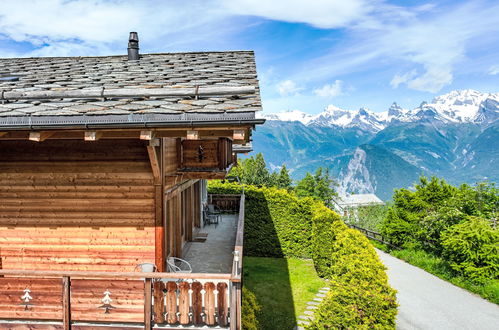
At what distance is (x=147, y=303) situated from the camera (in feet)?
15.4

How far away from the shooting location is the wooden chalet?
4.67m

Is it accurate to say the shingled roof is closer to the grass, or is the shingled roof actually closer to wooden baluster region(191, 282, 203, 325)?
wooden baluster region(191, 282, 203, 325)

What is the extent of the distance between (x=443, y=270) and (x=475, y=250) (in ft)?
9.20

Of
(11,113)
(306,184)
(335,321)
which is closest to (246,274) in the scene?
(335,321)

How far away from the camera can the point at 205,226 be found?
14.0 m

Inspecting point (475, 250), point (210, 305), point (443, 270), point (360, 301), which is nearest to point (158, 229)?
point (210, 305)

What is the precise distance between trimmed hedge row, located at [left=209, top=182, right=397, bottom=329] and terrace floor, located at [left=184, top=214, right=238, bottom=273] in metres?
3.04

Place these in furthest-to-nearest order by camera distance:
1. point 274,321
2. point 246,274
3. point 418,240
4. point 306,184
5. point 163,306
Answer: point 306,184 → point 418,240 → point 246,274 → point 274,321 → point 163,306

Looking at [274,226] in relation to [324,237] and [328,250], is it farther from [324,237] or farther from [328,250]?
[328,250]

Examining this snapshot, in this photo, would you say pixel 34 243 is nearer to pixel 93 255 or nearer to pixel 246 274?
pixel 93 255

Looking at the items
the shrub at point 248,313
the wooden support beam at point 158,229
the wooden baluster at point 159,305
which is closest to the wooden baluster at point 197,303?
the wooden baluster at point 159,305

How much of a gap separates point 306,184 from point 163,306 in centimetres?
5287

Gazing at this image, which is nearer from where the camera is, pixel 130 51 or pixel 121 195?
pixel 121 195

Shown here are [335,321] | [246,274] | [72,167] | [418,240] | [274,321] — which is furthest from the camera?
[418,240]
